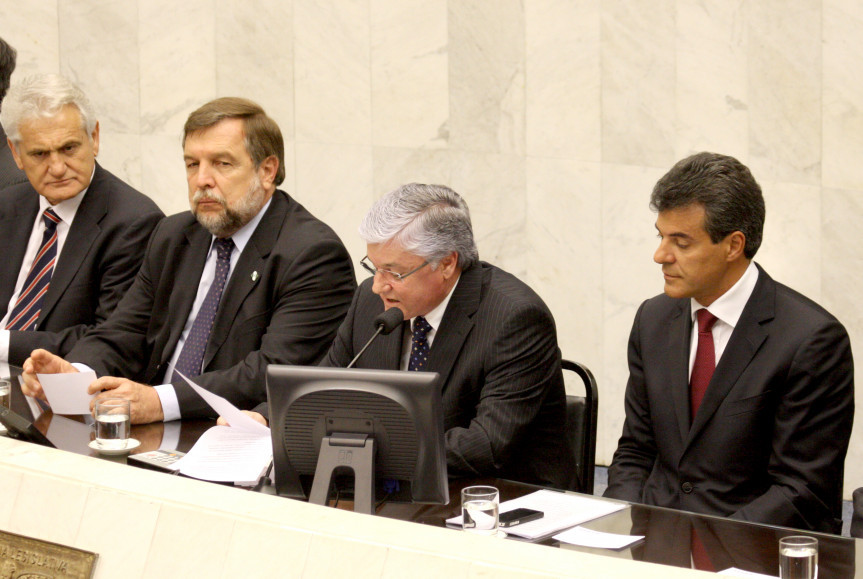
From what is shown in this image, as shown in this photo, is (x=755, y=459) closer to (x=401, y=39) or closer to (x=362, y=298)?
(x=362, y=298)

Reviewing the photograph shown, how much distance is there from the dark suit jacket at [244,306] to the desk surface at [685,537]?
978 mm

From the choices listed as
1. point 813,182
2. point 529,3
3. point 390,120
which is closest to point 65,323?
point 390,120

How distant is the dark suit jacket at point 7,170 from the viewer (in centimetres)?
443

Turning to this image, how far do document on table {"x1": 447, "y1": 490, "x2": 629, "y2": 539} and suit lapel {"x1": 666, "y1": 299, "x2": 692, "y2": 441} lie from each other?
0.54 meters

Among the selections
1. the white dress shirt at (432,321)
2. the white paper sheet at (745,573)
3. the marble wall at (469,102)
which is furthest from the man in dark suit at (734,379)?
the marble wall at (469,102)

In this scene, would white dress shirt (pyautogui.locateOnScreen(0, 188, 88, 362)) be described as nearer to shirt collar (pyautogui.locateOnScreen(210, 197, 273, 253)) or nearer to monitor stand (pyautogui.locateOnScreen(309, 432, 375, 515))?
shirt collar (pyautogui.locateOnScreen(210, 197, 273, 253))

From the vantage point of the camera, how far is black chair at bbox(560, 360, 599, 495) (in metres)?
2.89

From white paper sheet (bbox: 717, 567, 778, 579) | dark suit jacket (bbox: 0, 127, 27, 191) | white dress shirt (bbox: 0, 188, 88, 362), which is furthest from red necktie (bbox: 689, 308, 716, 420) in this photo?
dark suit jacket (bbox: 0, 127, 27, 191)

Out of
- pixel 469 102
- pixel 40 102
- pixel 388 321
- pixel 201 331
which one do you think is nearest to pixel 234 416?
pixel 388 321

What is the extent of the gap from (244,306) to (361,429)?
4.49ft

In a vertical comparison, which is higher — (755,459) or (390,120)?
(390,120)

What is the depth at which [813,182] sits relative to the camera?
14.6 ft

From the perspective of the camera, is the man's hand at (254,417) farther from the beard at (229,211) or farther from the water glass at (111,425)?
the beard at (229,211)

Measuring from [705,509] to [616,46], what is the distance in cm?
274
